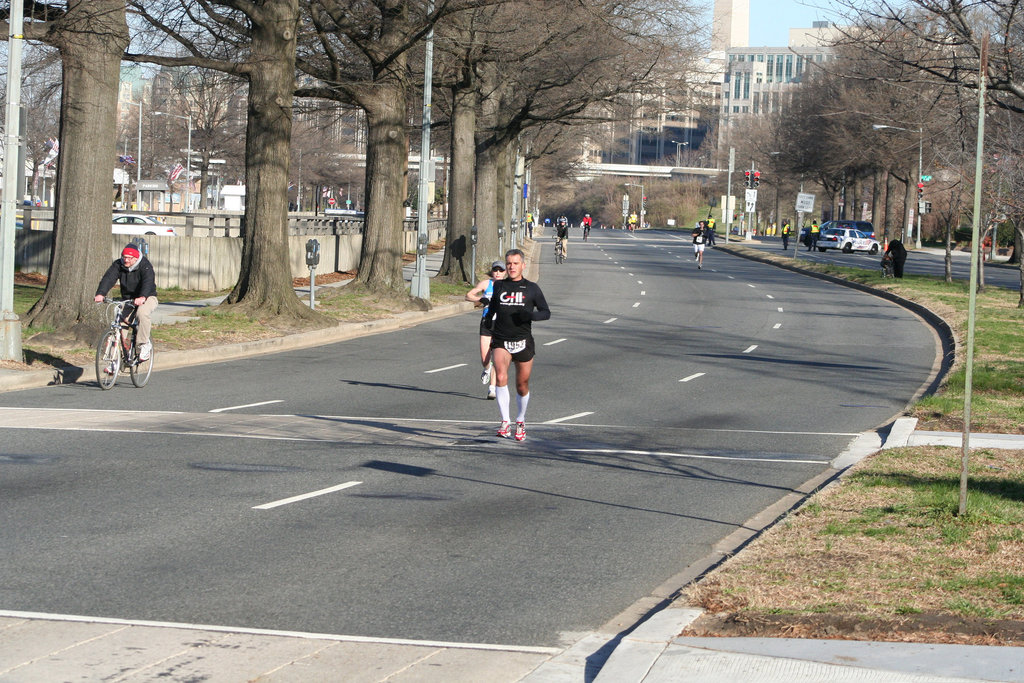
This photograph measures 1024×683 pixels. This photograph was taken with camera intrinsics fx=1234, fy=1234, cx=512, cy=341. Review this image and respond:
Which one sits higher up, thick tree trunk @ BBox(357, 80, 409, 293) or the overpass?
the overpass

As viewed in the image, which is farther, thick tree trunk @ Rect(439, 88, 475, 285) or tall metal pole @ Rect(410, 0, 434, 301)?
thick tree trunk @ Rect(439, 88, 475, 285)

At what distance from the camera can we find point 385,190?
101 feet

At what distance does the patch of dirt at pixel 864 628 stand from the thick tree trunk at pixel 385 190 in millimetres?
24745

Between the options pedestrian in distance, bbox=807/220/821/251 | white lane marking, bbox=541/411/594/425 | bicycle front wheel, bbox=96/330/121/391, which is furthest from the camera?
pedestrian in distance, bbox=807/220/821/251

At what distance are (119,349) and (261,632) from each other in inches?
427

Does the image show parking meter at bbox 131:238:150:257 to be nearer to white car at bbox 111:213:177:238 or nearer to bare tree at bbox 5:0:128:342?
bare tree at bbox 5:0:128:342

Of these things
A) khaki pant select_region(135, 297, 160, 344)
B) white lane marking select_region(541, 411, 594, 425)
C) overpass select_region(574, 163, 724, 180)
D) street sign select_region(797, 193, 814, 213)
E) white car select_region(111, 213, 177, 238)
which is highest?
overpass select_region(574, 163, 724, 180)

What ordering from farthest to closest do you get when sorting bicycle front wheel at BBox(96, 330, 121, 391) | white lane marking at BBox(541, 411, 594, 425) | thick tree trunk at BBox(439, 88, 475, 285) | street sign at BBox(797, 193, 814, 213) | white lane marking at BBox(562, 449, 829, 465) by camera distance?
street sign at BBox(797, 193, 814, 213) < thick tree trunk at BBox(439, 88, 475, 285) < bicycle front wheel at BBox(96, 330, 121, 391) < white lane marking at BBox(541, 411, 594, 425) < white lane marking at BBox(562, 449, 829, 465)

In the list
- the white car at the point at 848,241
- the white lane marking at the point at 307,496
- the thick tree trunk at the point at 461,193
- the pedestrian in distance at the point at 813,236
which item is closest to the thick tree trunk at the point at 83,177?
the white lane marking at the point at 307,496

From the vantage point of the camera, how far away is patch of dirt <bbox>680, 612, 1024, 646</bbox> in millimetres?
5906

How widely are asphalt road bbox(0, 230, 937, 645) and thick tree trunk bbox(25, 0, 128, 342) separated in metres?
2.34

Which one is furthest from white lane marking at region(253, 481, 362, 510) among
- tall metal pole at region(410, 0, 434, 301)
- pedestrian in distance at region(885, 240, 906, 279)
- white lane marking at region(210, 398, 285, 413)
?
pedestrian in distance at region(885, 240, 906, 279)

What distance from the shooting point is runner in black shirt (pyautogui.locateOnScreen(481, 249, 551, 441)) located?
1272cm

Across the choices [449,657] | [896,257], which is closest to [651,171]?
[896,257]
